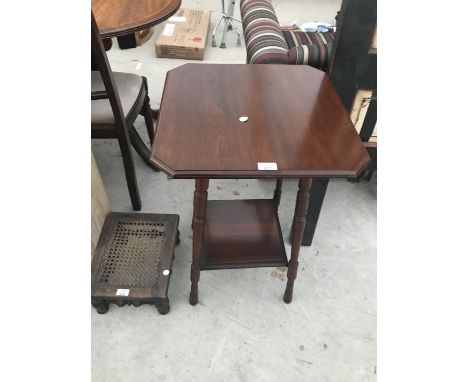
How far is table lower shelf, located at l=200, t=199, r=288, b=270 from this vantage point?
1280mm

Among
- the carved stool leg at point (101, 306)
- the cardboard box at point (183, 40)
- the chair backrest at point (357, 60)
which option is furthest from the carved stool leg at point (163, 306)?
the cardboard box at point (183, 40)

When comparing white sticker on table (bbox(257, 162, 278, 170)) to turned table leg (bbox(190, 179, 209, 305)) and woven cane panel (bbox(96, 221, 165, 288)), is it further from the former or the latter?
woven cane panel (bbox(96, 221, 165, 288))

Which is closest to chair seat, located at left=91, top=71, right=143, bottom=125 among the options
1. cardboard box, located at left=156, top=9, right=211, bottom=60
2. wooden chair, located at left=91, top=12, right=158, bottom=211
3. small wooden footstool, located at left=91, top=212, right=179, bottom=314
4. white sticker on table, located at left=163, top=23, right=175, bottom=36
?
wooden chair, located at left=91, top=12, right=158, bottom=211

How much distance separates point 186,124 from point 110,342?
88 centimetres

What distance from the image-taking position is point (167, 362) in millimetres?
1243

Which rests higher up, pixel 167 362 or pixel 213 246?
pixel 213 246

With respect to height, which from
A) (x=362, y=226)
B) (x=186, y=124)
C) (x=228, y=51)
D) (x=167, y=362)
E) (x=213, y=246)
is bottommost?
(x=167, y=362)

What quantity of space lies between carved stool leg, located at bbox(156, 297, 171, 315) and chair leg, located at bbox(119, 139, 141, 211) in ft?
1.91

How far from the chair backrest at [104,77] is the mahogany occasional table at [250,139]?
286 mm

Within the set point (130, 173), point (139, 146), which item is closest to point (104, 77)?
point (130, 173)

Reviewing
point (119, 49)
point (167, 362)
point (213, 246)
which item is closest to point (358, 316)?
point (213, 246)

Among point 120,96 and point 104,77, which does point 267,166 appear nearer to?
point 104,77

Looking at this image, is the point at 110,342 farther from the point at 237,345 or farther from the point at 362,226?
the point at 362,226

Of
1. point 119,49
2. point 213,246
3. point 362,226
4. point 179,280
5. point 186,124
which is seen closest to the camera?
point 186,124
